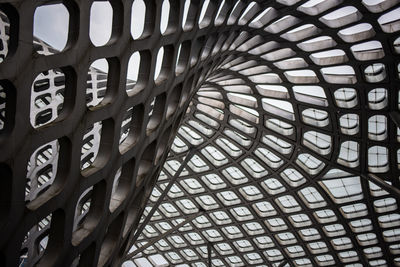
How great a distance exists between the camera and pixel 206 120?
4162cm

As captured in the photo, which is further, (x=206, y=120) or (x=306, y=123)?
(x=206, y=120)

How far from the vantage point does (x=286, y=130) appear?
4003 cm

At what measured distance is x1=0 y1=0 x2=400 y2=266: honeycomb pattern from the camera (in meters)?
9.33

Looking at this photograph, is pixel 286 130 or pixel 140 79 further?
pixel 286 130

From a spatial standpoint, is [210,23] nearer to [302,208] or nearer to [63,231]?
[63,231]

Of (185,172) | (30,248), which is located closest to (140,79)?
(30,248)

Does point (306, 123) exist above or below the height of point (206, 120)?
above

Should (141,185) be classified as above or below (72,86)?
below

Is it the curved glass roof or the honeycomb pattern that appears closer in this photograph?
the honeycomb pattern

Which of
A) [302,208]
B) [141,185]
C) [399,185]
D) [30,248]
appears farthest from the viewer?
[302,208]

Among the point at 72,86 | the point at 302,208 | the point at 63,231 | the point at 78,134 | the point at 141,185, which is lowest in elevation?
the point at 302,208

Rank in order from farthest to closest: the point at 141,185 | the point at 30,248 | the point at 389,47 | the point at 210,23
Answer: the point at 389,47 < the point at 210,23 < the point at 30,248 < the point at 141,185

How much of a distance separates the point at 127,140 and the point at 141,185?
245 centimetres

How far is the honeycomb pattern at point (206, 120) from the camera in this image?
933 cm
